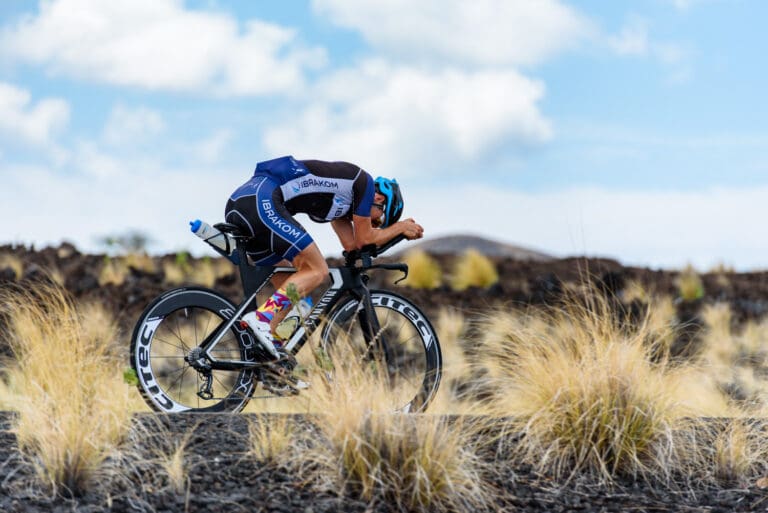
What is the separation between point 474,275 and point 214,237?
1107 centimetres

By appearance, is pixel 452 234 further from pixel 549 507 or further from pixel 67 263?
pixel 549 507

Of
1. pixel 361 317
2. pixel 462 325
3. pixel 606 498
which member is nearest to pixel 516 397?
pixel 606 498

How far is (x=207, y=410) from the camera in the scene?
7113 millimetres

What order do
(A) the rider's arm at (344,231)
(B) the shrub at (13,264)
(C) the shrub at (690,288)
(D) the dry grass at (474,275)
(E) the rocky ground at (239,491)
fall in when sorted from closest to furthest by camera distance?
(E) the rocky ground at (239,491) → (A) the rider's arm at (344,231) → (B) the shrub at (13,264) → (D) the dry grass at (474,275) → (C) the shrub at (690,288)

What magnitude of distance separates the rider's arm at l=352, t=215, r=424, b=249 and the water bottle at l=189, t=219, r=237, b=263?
3.02ft

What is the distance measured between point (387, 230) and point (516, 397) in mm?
1590

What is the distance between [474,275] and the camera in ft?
58.3

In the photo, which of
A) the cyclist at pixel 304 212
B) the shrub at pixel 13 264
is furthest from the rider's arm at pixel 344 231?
the shrub at pixel 13 264

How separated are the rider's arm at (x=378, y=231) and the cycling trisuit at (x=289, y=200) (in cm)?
7

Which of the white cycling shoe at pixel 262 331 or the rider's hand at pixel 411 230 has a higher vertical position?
the rider's hand at pixel 411 230

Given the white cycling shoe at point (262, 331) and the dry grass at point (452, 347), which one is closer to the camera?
the white cycling shoe at point (262, 331)

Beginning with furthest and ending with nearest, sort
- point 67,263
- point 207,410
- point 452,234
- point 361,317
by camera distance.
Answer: point 452,234
point 67,263
point 361,317
point 207,410

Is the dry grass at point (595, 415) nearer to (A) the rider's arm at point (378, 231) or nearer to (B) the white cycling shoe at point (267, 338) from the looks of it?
(A) the rider's arm at point (378, 231)

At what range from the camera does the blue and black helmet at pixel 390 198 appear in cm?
746
